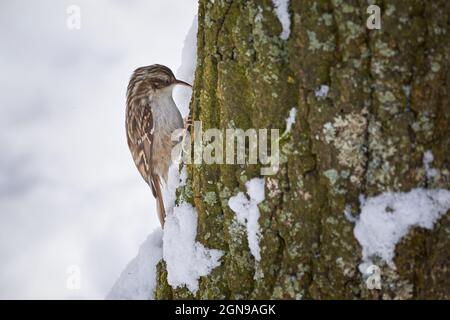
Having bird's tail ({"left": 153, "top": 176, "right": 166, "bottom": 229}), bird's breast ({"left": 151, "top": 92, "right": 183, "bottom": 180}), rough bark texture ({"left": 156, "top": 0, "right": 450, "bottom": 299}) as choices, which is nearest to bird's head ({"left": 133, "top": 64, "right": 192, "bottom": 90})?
bird's breast ({"left": 151, "top": 92, "right": 183, "bottom": 180})

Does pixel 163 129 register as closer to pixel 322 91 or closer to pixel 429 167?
pixel 322 91

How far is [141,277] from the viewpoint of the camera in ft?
9.32

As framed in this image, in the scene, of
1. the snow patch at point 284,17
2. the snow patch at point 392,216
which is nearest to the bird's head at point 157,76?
the snow patch at point 284,17

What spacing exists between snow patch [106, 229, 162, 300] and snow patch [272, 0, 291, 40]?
4.28 feet

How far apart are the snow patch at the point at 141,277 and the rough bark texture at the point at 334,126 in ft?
1.82

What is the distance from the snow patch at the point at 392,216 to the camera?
6.61 feet

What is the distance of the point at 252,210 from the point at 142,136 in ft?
8.05

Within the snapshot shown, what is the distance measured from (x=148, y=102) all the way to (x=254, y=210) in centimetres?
245

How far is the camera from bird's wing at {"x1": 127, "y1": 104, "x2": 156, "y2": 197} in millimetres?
4555

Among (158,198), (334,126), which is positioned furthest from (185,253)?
(158,198)

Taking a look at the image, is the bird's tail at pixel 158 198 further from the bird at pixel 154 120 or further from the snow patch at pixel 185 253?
the snow patch at pixel 185 253

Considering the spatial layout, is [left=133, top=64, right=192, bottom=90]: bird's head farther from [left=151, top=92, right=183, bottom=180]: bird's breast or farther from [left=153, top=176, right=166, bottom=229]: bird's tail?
[left=153, top=176, right=166, bottom=229]: bird's tail
